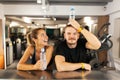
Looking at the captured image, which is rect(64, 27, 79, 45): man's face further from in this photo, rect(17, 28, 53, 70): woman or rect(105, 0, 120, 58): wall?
rect(105, 0, 120, 58): wall

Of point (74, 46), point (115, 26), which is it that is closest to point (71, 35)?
point (74, 46)

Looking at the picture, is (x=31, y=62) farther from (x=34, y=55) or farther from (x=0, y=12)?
(x=0, y=12)

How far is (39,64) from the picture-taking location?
6.25 feet

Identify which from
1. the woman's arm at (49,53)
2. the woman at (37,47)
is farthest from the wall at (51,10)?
the woman's arm at (49,53)

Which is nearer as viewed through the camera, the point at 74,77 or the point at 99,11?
the point at 74,77

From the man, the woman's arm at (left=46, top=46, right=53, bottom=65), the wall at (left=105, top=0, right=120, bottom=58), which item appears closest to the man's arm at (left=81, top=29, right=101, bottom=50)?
the man

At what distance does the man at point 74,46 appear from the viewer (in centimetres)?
188

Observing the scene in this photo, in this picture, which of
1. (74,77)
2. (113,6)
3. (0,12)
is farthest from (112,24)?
(74,77)

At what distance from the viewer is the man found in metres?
1.88

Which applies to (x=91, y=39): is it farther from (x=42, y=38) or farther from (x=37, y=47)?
(x=37, y=47)

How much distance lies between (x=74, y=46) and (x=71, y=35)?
0.16 meters

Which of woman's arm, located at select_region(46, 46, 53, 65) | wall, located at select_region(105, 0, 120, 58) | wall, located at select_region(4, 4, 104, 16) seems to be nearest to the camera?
woman's arm, located at select_region(46, 46, 53, 65)

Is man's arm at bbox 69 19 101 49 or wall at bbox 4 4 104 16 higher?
wall at bbox 4 4 104 16

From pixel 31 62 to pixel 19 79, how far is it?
0.93 metres
